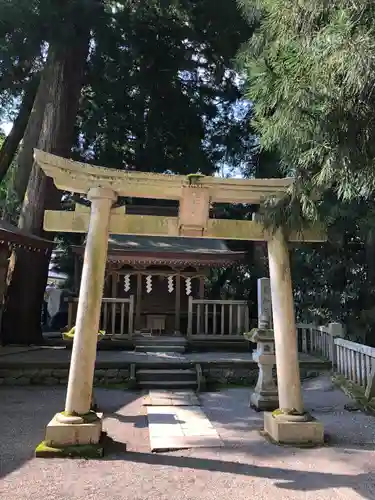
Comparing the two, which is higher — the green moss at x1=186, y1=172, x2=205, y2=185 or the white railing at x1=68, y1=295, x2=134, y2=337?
the green moss at x1=186, y1=172, x2=205, y2=185

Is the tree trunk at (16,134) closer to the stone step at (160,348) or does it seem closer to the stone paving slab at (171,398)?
the stone step at (160,348)

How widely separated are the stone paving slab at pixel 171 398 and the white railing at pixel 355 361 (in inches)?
106

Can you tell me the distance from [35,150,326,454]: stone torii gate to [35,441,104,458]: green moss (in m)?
0.06

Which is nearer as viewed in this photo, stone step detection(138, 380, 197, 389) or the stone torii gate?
the stone torii gate

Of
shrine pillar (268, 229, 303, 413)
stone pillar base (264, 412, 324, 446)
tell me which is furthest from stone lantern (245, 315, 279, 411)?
stone pillar base (264, 412, 324, 446)

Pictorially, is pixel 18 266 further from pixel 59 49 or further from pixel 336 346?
pixel 336 346

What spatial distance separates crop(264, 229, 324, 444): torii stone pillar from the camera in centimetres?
481

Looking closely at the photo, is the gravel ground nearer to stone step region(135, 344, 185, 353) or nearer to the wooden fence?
the wooden fence

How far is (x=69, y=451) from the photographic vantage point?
14.3ft

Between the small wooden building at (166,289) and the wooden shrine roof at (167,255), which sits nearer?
the small wooden building at (166,289)

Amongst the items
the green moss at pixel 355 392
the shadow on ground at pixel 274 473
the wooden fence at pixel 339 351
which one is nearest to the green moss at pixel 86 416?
the shadow on ground at pixel 274 473

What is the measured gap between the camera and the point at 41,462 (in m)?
4.24

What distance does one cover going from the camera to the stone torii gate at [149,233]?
4613 millimetres

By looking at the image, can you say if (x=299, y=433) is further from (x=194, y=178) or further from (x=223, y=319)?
(x=223, y=319)
